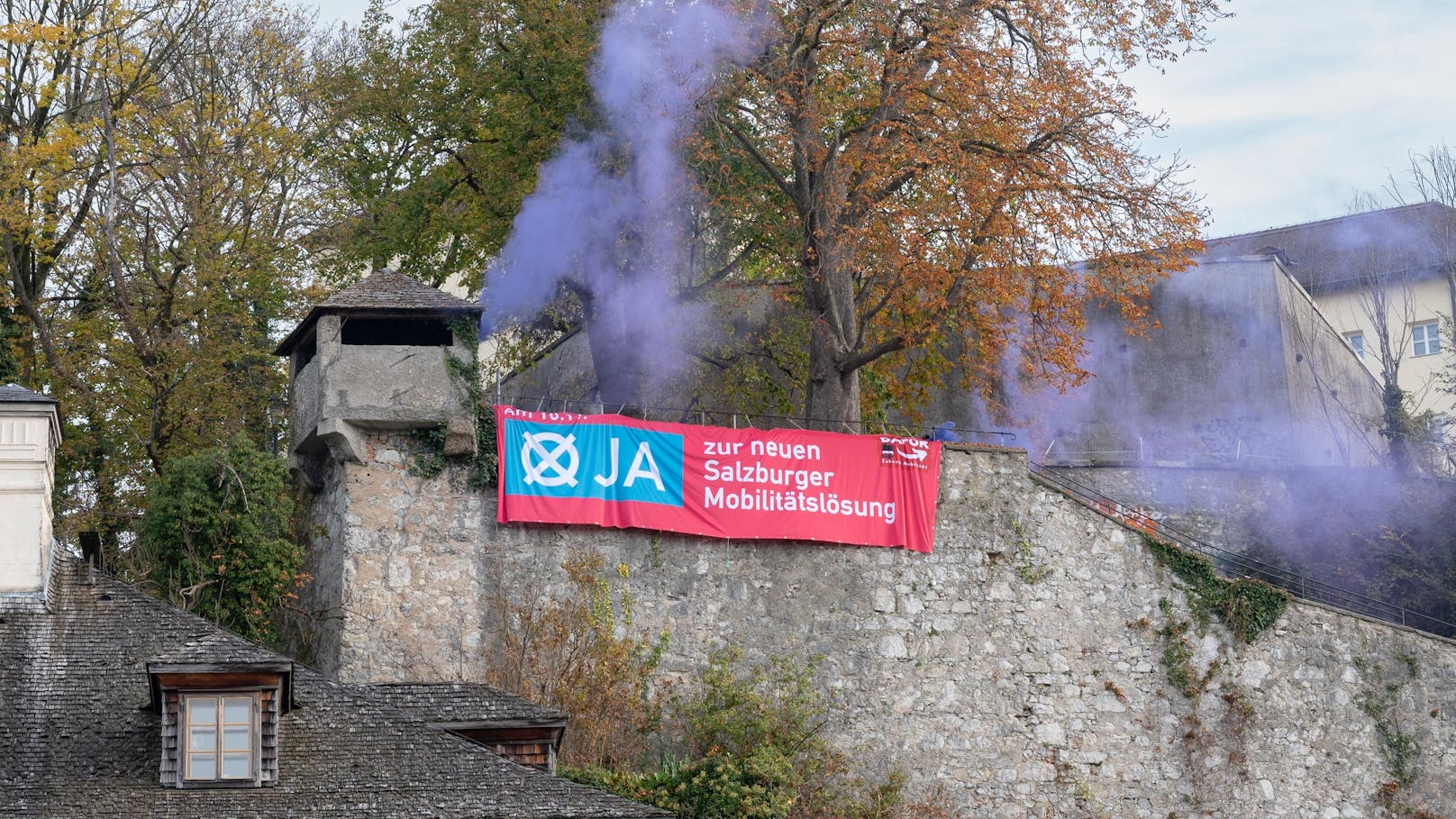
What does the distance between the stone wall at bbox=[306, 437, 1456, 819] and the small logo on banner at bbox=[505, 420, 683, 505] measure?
1.84 ft

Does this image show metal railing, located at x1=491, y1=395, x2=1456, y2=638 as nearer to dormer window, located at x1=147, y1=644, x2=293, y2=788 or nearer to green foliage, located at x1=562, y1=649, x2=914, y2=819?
green foliage, located at x1=562, y1=649, x2=914, y2=819

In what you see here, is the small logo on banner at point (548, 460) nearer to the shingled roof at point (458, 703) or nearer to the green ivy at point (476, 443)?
the green ivy at point (476, 443)

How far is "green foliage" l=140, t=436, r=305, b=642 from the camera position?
29484 mm

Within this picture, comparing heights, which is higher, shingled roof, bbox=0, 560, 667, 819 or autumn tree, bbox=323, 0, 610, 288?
autumn tree, bbox=323, 0, 610, 288

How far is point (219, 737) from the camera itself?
21844mm

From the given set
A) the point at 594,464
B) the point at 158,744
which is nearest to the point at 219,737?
the point at 158,744

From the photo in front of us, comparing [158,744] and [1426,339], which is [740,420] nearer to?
[158,744]

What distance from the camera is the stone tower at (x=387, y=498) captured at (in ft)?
95.2

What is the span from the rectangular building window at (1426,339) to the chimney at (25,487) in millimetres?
33843

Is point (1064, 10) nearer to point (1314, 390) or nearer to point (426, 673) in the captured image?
point (1314, 390)

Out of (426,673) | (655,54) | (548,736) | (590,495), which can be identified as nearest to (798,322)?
(655,54)

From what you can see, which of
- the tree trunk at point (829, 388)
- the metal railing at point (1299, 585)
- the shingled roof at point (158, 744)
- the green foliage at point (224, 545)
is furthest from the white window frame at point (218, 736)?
the metal railing at point (1299, 585)

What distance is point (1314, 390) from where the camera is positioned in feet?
138

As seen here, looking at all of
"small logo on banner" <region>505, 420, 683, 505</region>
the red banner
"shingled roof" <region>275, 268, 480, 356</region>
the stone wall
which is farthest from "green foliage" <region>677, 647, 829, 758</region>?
"shingled roof" <region>275, 268, 480, 356</region>
